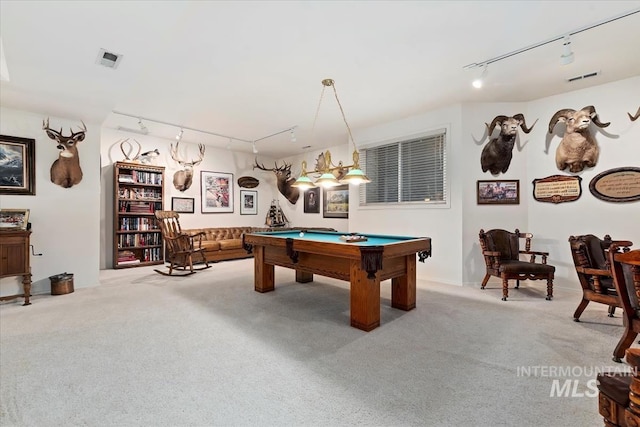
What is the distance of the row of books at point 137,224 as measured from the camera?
611cm

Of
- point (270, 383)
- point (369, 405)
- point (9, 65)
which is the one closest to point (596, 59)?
point (369, 405)

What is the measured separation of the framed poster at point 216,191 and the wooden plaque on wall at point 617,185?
743cm

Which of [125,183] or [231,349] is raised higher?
[125,183]

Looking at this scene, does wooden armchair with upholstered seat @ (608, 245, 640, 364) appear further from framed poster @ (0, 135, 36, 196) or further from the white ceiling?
framed poster @ (0, 135, 36, 196)

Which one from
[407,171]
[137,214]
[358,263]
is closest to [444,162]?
[407,171]

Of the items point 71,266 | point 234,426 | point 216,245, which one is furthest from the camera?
point 216,245

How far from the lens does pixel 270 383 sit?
6.49ft

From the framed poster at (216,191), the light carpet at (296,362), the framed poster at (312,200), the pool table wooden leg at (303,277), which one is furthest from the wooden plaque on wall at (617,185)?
the framed poster at (216,191)

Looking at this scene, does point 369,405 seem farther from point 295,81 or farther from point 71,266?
point 71,266

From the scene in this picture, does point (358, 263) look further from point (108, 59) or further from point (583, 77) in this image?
point (583, 77)

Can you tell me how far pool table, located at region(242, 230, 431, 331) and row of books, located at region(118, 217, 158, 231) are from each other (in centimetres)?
335

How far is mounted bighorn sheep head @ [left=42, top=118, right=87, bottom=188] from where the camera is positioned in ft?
13.9

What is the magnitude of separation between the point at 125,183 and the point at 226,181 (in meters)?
2.38

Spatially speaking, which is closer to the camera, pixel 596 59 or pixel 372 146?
pixel 596 59
